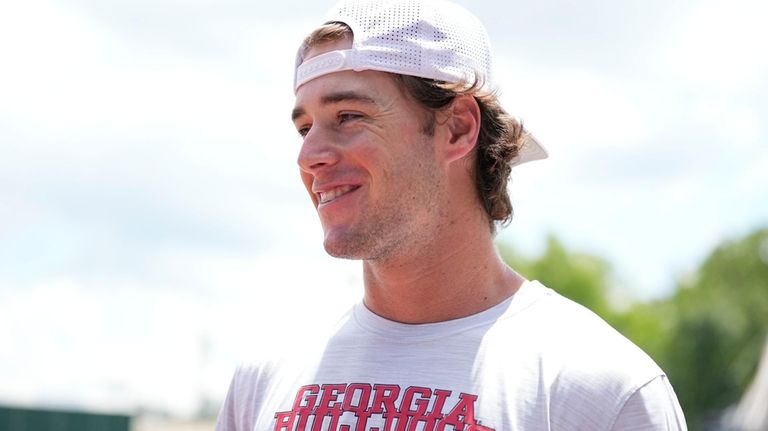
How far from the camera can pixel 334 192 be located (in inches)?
118

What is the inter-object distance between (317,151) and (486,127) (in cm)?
61

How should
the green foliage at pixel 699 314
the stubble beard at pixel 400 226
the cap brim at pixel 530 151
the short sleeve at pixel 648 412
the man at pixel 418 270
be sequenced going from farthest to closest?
the green foliage at pixel 699 314 < the cap brim at pixel 530 151 < the stubble beard at pixel 400 226 < the man at pixel 418 270 < the short sleeve at pixel 648 412

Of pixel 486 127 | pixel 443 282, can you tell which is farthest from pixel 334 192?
pixel 486 127

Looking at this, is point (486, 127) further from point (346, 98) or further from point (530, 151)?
point (346, 98)

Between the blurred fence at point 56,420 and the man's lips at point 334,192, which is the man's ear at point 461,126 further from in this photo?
the blurred fence at point 56,420

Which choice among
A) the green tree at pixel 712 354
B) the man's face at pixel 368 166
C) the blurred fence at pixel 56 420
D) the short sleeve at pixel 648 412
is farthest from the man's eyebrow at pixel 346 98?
the green tree at pixel 712 354

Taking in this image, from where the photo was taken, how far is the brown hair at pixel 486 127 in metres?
3.07

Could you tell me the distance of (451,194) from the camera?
3.14 meters

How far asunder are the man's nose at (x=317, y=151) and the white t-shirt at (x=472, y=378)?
1.66 ft

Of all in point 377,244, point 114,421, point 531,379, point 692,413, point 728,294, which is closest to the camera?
point 531,379

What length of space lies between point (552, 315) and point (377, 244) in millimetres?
529

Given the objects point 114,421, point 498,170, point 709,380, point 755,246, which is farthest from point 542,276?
point 498,170

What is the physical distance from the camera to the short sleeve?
2629 mm

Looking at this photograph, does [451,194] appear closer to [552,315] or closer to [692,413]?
[552,315]
